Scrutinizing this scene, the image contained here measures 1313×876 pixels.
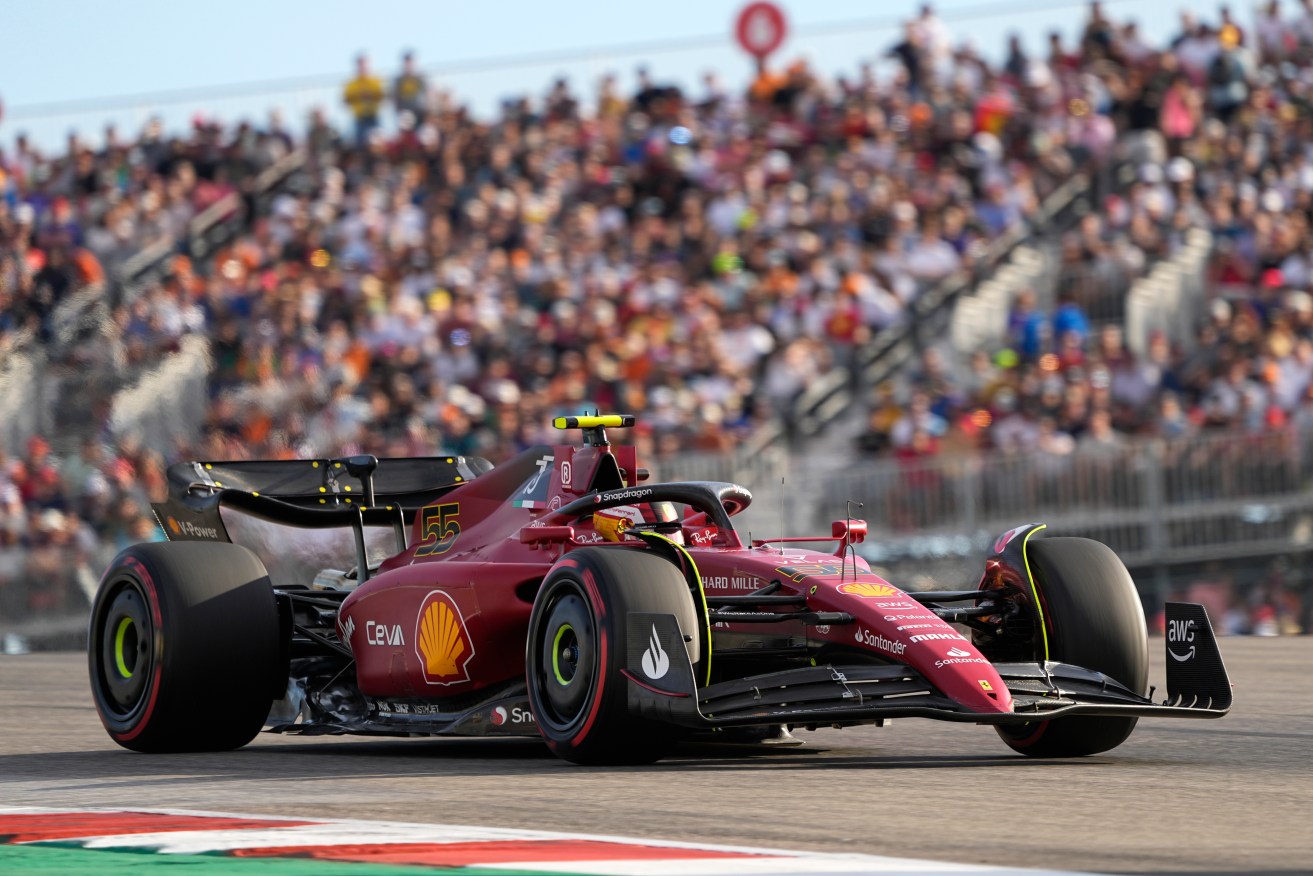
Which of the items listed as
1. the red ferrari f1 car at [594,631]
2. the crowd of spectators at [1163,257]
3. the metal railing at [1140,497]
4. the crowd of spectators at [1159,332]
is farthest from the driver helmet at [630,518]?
the crowd of spectators at [1163,257]

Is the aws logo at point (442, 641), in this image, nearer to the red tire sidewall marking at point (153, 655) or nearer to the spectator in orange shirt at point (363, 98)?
the red tire sidewall marking at point (153, 655)

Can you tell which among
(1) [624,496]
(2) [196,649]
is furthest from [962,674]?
(2) [196,649]

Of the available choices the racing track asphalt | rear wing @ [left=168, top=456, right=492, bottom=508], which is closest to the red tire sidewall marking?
the racing track asphalt

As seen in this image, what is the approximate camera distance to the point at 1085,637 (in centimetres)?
794

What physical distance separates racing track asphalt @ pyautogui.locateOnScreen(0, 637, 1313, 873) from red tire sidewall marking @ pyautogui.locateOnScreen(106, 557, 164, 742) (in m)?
0.15

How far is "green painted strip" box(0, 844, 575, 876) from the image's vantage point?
5.16 metres

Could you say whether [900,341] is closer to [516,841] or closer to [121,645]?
[121,645]

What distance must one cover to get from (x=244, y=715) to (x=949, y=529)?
30.5 feet

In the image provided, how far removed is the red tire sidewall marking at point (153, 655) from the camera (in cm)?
873

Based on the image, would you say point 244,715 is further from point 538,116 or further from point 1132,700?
point 538,116

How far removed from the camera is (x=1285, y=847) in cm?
542

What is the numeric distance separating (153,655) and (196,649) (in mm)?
204

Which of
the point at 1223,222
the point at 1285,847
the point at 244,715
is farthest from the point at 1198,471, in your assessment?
the point at 1285,847

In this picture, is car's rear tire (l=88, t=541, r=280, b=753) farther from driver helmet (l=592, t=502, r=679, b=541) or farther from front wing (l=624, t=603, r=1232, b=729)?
front wing (l=624, t=603, r=1232, b=729)
